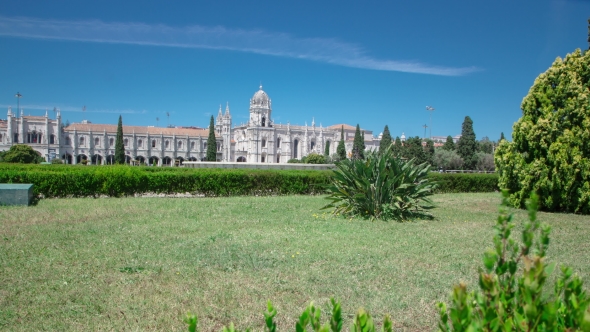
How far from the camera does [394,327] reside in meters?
3.55

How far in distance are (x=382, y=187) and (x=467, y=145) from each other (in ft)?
149

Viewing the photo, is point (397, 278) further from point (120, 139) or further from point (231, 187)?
point (120, 139)

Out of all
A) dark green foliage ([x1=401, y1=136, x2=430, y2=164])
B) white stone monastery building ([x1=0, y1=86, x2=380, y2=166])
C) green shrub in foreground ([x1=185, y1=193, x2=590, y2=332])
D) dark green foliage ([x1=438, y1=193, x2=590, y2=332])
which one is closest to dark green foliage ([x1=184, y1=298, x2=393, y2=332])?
green shrub in foreground ([x1=185, y1=193, x2=590, y2=332])

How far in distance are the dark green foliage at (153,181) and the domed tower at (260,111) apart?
64058mm

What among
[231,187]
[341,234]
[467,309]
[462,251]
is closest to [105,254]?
[341,234]

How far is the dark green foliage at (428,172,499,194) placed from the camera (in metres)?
20.2

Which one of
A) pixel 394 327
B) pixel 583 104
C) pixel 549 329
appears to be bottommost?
pixel 394 327

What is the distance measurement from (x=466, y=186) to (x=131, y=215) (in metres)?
16.1

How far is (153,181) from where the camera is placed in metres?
15.4

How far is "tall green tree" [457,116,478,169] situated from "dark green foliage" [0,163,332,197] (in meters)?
37.1

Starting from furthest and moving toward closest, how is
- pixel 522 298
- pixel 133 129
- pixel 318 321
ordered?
pixel 133 129, pixel 522 298, pixel 318 321

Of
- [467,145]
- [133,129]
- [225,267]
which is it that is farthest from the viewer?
[133,129]

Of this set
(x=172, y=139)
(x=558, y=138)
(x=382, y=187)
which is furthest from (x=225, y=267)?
(x=172, y=139)

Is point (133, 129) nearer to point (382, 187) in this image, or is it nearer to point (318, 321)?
point (382, 187)
